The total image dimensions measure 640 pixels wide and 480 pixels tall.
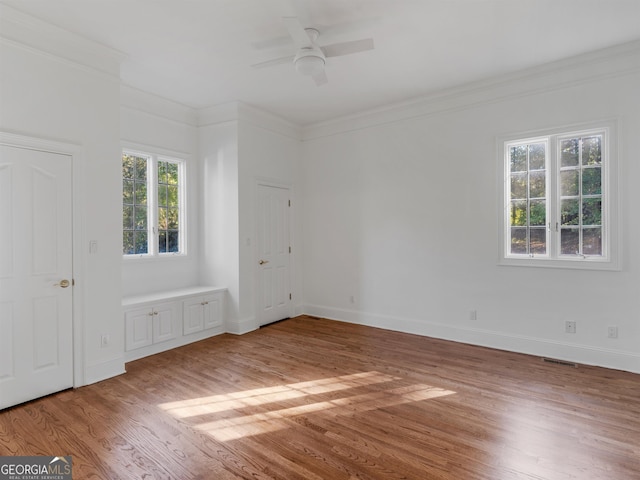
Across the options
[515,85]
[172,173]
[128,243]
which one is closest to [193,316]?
[128,243]

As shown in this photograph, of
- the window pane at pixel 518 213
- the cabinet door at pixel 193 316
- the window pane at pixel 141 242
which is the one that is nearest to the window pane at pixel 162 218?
the window pane at pixel 141 242

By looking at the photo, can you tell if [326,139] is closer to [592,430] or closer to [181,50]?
[181,50]

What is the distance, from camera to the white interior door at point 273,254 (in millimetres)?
5270

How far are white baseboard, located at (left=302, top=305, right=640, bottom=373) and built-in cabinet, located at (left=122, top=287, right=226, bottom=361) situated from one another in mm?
1902

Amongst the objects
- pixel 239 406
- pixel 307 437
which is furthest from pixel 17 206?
pixel 307 437

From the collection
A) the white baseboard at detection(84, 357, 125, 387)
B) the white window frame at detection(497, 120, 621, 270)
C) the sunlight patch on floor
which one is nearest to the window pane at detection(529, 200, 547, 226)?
the white window frame at detection(497, 120, 621, 270)

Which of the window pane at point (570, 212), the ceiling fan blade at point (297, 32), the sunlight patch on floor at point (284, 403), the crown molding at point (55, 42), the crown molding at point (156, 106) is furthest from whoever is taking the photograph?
the crown molding at point (156, 106)

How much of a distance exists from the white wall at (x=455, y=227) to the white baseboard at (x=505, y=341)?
0.5 inches

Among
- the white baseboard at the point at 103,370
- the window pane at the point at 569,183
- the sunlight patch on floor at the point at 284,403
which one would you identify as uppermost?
the window pane at the point at 569,183

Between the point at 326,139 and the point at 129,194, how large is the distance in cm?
295

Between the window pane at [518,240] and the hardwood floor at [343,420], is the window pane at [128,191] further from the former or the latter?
the window pane at [518,240]

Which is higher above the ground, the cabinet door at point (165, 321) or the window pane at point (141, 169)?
the window pane at point (141, 169)

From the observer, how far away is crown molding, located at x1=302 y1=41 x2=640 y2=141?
3.50 metres

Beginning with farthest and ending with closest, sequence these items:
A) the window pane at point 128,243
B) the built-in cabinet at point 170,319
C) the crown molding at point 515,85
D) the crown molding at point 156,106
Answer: the window pane at point 128,243, the crown molding at point 156,106, the built-in cabinet at point 170,319, the crown molding at point 515,85
